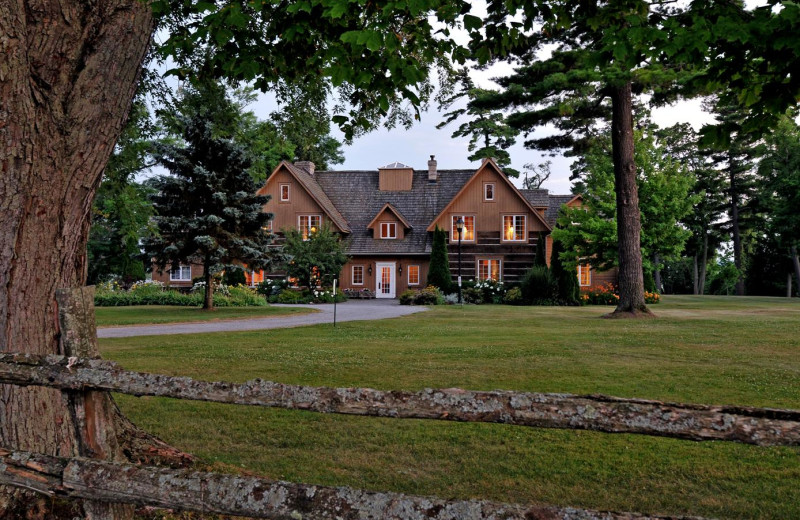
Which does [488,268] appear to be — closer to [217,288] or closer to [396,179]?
[396,179]

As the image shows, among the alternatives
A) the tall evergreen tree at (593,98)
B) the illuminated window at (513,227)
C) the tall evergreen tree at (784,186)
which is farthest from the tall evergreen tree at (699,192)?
the tall evergreen tree at (593,98)

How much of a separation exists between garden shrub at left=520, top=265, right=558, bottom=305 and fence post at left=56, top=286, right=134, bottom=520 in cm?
3021

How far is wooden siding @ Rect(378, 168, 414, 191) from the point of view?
42.8m

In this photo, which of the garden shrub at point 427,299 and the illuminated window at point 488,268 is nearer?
the garden shrub at point 427,299

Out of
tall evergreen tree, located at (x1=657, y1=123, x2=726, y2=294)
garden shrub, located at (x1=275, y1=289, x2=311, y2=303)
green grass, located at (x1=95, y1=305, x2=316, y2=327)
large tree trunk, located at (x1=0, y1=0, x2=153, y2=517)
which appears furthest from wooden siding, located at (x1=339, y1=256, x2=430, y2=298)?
large tree trunk, located at (x1=0, y1=0, x2=153, y2=517)

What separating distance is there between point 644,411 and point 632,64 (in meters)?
3.74

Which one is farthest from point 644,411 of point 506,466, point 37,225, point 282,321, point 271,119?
point 282,321

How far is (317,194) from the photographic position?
4088 cm

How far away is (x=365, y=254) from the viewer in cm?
3900

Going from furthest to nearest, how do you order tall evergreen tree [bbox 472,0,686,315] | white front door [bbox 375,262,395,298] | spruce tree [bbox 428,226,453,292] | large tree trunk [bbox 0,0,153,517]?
1. white front door [bbox 375,262,395,298]
2. spruce tree [bbox 428,226,453,292]
3. tall evergreen tree [bbox 472,0,686,315]
4. large tree trunk [bbox 0,0,153,517]

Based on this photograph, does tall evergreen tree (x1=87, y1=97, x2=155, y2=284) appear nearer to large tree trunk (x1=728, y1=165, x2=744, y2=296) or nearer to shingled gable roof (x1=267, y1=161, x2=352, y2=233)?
shingled gable roof (x1=267, y1=161, x2=352, y2=233)

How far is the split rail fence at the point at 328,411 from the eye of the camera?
7.45 feet

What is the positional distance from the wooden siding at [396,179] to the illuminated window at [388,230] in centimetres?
391

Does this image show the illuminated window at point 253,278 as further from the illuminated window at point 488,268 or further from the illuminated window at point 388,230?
the illuminated window at point 488,268
